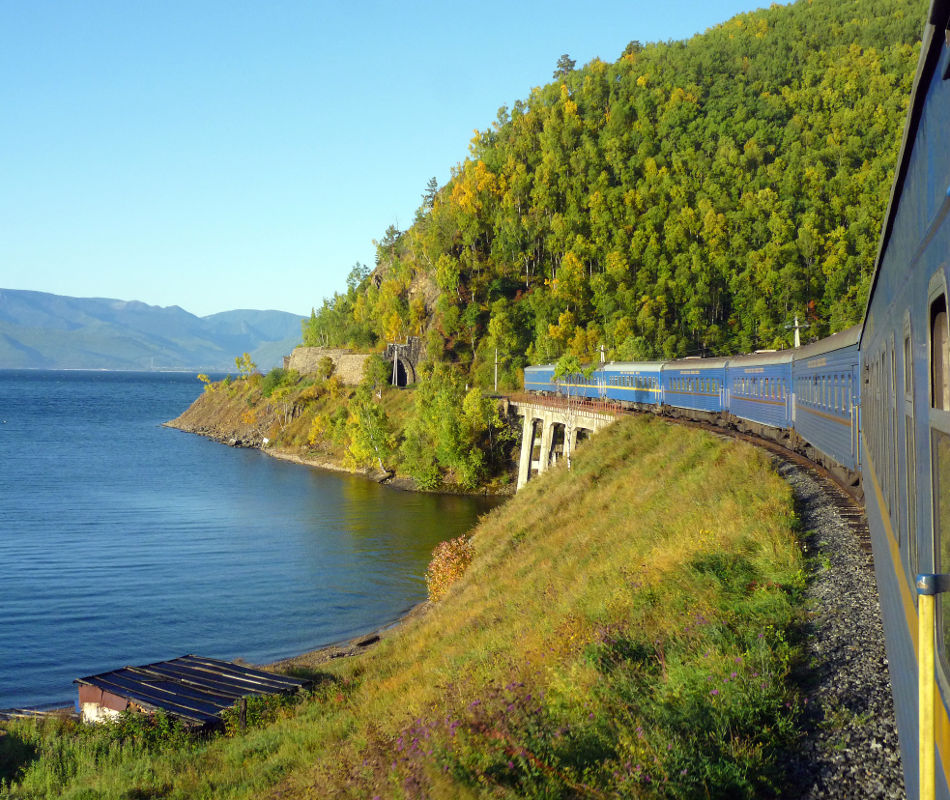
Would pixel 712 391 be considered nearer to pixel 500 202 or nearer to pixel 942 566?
pixel 942 566

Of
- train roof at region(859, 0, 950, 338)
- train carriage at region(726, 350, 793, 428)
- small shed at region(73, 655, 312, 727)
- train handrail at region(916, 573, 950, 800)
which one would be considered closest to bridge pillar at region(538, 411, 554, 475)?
train carriage at region(726, 350, 793, 428)

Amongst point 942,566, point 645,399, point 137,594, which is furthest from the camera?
point 645,399

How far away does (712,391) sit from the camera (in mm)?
34844

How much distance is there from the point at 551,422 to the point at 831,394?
131 feet

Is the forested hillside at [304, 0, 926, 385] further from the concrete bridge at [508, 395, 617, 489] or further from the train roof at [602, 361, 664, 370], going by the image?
the train roof at [602, 361, 664, 370]

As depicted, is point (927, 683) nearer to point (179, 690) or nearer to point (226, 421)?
point (179, 690)

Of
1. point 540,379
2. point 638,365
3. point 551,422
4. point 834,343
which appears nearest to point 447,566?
point 834,343

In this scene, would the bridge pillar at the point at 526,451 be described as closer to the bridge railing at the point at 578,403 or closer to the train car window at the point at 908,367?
the bridge railing at the point at 578,403

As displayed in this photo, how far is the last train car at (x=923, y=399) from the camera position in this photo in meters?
2.74

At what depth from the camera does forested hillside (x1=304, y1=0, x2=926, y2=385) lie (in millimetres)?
109750

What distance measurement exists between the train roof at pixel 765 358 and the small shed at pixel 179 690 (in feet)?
52.9

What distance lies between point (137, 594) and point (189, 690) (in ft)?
54.5

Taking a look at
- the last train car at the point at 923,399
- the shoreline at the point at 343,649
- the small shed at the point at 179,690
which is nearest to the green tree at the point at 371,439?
the shoreline at the point at 343,649

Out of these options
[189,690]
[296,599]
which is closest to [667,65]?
[296,599]
